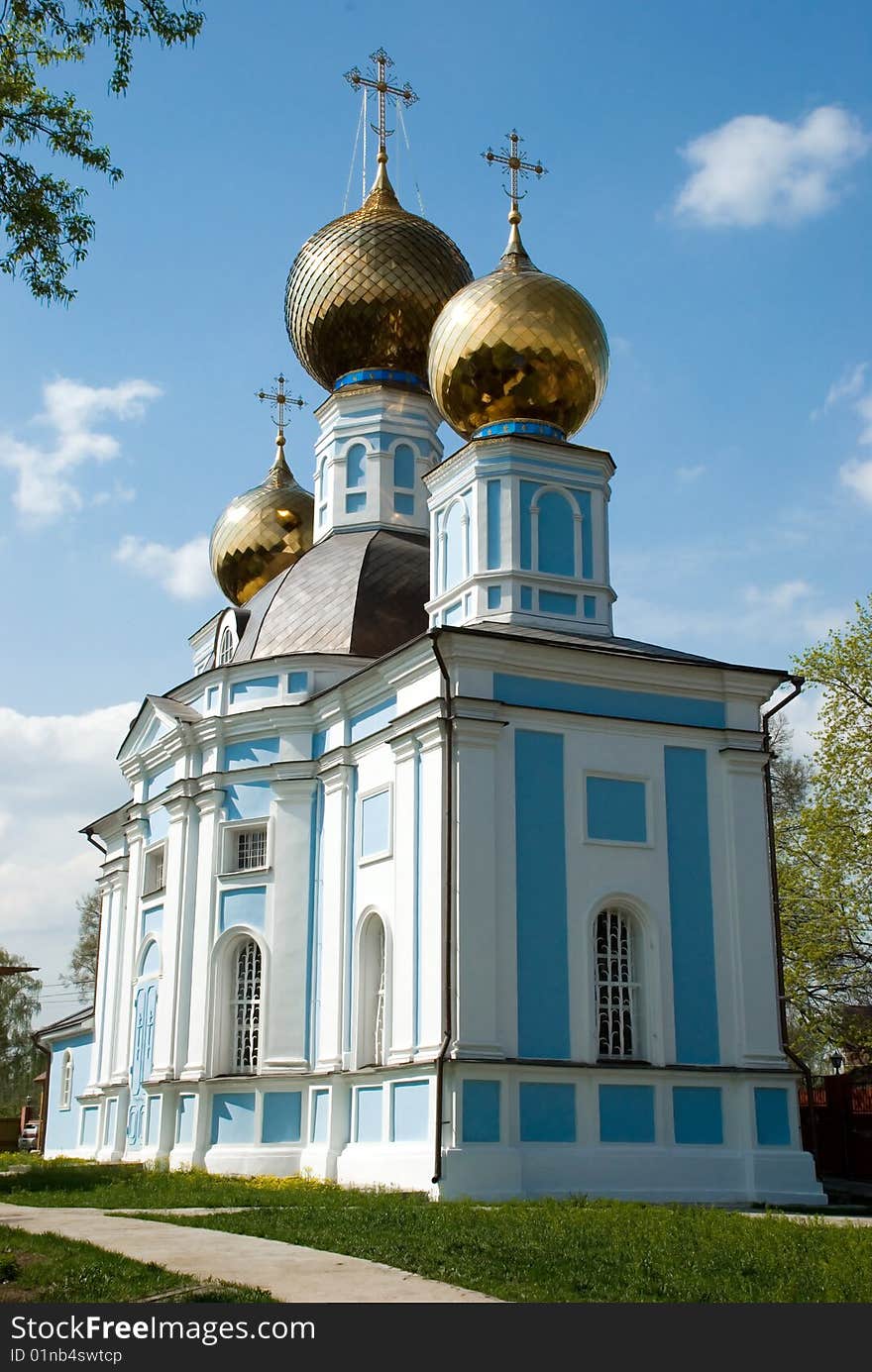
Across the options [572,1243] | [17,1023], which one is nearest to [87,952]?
[17,1023]

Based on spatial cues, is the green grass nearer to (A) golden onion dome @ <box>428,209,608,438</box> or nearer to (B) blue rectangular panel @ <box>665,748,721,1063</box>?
(B) blue rectangular panel @ <box>665,748,721,1063</box>

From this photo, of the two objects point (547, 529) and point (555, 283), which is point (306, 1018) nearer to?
point (547, 529)

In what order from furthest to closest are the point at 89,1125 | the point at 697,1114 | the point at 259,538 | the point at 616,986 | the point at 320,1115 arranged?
the point at 259,538, the point at 89,1125, the point at 320,1115, the point at 616,986, the point at 697,1114

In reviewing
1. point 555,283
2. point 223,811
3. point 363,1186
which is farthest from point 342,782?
point 555,283

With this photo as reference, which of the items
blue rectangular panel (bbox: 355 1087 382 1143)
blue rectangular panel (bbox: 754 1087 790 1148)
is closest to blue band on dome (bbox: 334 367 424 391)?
blue rectangular panel (bbox: 355 1087 382 1143)

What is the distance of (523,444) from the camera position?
15.9m

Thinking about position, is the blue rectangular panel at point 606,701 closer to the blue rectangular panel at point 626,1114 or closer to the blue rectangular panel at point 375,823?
the blue rectangular panel at point 375,823

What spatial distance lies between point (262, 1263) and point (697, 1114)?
7399 mm

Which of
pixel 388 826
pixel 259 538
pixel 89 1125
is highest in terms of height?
pixel 259 538

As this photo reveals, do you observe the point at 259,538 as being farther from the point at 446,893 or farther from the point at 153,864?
the point at 446,893

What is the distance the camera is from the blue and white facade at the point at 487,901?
13.2 meters

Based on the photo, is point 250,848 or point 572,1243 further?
point 250,848

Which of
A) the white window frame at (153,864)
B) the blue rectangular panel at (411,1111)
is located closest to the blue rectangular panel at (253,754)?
the white window frame at (153,864)

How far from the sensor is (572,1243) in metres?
8.02
